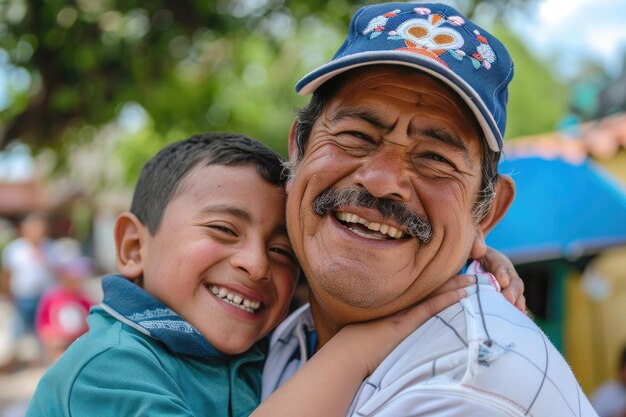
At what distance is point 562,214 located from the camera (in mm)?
5727

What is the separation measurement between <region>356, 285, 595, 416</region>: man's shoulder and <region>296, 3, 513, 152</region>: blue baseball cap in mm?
484

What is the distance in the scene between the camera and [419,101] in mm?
1916

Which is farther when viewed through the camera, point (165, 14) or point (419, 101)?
point (165, 14)

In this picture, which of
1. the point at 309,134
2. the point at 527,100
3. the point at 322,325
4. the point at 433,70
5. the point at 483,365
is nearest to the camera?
the point at 483,365

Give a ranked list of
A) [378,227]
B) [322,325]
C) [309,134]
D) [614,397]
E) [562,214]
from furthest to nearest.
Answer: [614,397] < [562,214] < [322,325] < [309,134] < [378,227]

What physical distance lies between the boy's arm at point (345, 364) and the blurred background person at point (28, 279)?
30.2 feet

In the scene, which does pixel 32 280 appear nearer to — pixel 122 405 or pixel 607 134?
pixel 607 134

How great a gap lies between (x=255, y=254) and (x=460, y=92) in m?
0.80

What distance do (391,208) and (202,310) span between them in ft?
2.28

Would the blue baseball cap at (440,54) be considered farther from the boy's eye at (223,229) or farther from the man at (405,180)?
the boy's eye at (223,229)

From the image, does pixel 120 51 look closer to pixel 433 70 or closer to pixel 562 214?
pixel 562 214

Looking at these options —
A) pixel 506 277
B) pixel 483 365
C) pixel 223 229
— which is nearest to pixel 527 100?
pixel 506 277

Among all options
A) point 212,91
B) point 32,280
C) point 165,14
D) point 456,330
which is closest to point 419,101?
point 456,330

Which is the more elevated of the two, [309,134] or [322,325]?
[309,134]
